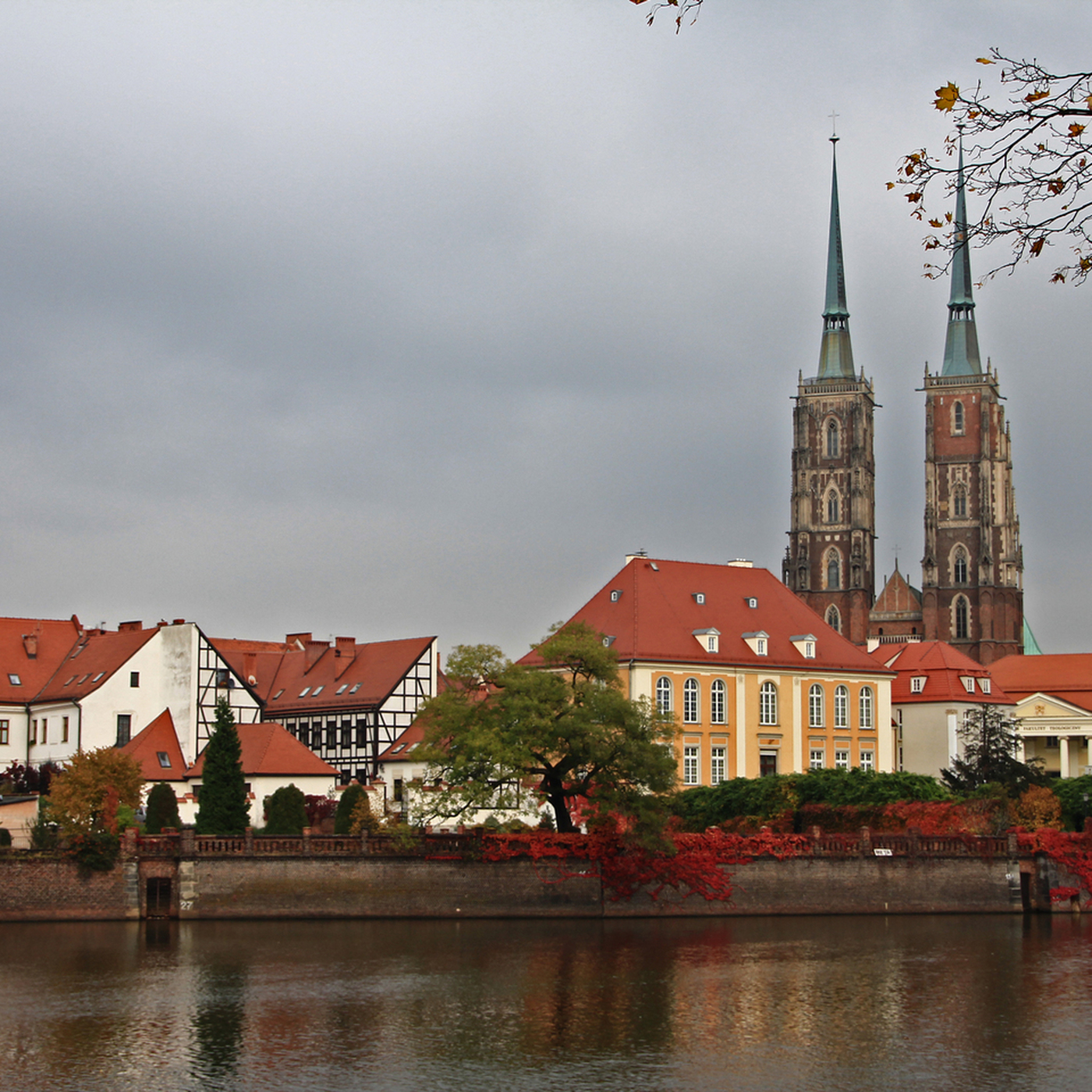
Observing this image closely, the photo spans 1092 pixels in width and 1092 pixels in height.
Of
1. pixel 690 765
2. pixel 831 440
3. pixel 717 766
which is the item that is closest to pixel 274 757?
pixel 690 765

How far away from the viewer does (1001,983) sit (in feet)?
121

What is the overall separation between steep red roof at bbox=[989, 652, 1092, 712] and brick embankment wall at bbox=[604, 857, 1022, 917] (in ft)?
147

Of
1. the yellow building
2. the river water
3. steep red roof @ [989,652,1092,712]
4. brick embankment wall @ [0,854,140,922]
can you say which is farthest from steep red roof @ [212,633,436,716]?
steep red roof @ [989,652,1092,712]

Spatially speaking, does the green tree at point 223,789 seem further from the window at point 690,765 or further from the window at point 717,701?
the window at point 717,701

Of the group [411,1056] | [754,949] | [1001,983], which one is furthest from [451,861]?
[411,1056]

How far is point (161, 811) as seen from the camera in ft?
186

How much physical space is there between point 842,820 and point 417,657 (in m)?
26.4

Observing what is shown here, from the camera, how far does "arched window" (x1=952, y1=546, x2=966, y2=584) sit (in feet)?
443

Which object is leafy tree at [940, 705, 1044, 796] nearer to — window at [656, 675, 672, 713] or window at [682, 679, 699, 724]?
window at [682, 679, 699, 724]

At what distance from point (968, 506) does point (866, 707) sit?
5977 cm

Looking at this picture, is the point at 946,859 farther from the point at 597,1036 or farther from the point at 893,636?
the point at 893,636

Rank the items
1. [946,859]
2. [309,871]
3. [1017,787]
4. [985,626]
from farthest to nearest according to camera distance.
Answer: [985,626], [1017,787], [946,859], [309,871]

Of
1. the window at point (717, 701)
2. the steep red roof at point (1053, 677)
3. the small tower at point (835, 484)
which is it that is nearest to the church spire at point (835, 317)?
the small tower at point (835, 484)

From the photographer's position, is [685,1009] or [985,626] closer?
[685,1009]
